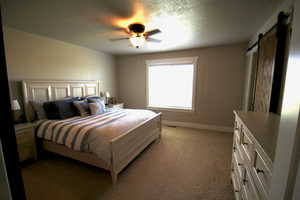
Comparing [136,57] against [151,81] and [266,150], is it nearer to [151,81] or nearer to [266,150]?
[151,81]

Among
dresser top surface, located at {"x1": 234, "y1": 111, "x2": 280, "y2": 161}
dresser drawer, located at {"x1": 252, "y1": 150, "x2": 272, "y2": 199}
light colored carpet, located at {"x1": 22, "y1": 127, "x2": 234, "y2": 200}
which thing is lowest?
light colored carpet, located at {"x1": 22, "y1": 127, "x2": 234, "y2": 200}

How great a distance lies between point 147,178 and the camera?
6.61 ft

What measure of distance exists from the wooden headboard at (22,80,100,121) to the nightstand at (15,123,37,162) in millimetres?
471

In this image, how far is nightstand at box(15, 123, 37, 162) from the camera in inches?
87.7

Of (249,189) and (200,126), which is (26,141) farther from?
(200,126)

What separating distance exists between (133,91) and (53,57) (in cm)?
259

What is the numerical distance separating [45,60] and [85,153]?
237 cm

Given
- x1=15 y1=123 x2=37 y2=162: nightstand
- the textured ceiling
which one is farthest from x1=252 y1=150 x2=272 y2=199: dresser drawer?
x1=15 y1=123 x2=37 y2=162: nightstand

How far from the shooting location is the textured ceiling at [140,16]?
175 cm

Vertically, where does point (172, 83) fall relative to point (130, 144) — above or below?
above

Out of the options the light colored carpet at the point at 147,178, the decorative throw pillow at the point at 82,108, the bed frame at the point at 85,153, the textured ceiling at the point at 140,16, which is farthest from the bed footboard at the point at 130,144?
the textured ceiling at the point at 140,16

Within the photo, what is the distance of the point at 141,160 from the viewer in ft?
8.07

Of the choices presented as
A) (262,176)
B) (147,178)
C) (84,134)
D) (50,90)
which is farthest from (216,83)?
(50,90)

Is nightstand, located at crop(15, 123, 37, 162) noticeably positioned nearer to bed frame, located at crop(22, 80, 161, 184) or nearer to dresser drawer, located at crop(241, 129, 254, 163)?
bed frame, located at crop(22, 80, 161, 184)
